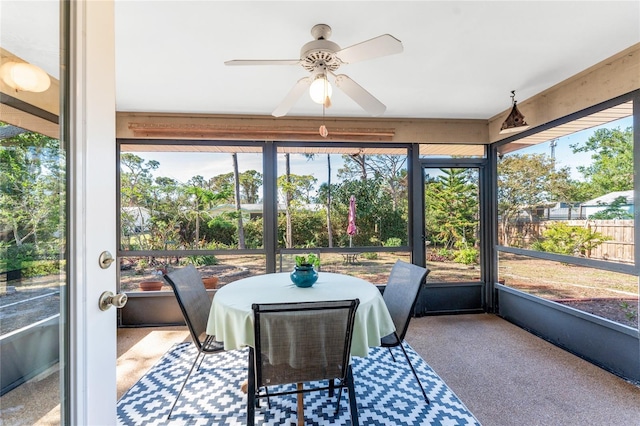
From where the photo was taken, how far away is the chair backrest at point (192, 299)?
203 centimetres

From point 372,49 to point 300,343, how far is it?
62.7 inches

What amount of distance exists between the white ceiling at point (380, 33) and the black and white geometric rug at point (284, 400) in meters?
2.45

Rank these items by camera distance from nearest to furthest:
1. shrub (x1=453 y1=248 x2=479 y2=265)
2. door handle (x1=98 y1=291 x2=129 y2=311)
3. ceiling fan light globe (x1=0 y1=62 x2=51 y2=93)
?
1. ceiling fan light globe (x1=0 y1=62 x2=51 y2=93)
2. door handle (x1=98 y1=291 x2=129 y2=311)
3. shrub (x1=453 y1=248 x2=479 y2=265)

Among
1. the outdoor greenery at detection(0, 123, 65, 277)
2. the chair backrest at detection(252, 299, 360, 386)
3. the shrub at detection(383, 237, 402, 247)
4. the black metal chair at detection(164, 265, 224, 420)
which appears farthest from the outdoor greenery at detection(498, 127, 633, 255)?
the outdoor greenery at detection(0, 123, 65, 277)

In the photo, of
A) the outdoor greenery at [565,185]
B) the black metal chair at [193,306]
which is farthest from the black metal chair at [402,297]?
the outdoor greenery at [565,185]

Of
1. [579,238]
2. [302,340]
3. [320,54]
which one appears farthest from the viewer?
[579,238]

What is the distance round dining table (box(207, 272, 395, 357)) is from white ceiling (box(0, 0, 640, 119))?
1731 millimetres

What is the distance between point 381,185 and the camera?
396 centimetres

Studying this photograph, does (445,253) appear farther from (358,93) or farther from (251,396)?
(251,396)

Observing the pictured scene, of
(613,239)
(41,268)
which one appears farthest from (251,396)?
(613,239)

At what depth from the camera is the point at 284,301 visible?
1946mm

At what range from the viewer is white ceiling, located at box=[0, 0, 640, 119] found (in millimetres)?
1810

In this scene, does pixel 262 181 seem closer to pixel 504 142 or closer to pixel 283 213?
pixel 283 213

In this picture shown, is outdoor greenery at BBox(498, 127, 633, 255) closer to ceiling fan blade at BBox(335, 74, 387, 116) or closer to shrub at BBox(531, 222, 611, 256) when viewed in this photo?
shrub at BBox(531, 222, 611, 256)
